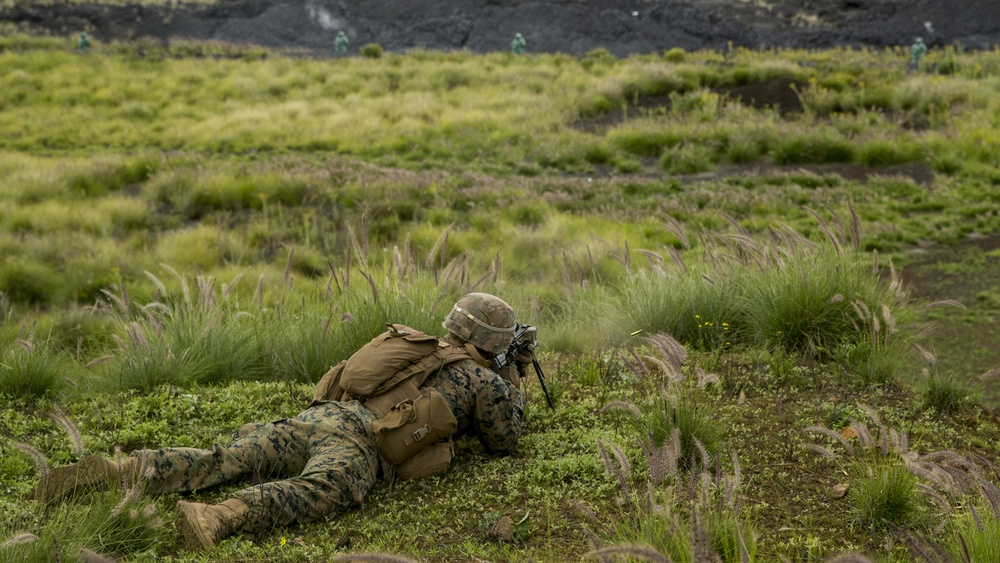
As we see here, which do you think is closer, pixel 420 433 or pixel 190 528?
pixel 190 528

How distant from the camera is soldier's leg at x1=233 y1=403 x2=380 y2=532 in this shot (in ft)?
14.2

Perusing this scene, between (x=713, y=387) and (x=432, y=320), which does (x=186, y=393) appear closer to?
(x=432, y=320)

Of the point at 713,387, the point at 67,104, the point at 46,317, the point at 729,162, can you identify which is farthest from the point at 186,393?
the point at 67,104

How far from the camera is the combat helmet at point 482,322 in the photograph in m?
5.20

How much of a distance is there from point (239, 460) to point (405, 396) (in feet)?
3.14

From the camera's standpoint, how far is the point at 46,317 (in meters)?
9.44

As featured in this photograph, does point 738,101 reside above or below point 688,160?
above

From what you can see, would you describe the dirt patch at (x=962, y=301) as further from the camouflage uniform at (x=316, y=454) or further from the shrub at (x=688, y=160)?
the shrub at (x=688, y=160)

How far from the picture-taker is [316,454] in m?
4.72

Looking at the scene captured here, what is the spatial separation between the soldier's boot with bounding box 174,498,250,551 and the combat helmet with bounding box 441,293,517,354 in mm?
1594

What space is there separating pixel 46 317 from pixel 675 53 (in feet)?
88.8

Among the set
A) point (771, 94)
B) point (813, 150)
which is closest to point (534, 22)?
point (771, 94)

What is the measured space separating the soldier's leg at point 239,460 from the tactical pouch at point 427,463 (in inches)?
21.8

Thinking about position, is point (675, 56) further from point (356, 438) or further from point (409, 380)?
point (356, 438)
